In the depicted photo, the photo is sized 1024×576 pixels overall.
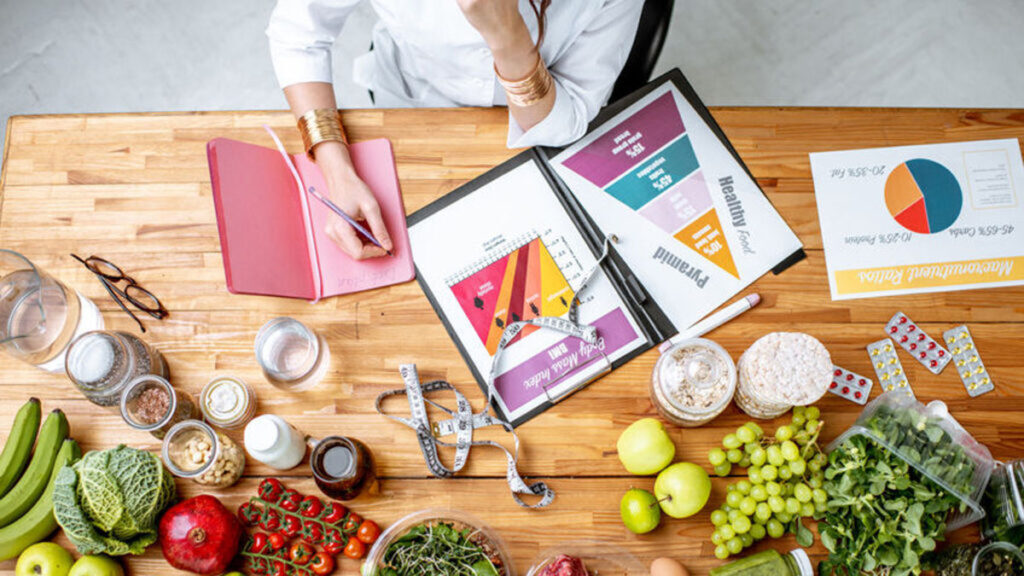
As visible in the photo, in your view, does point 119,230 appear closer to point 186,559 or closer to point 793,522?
point 186,559

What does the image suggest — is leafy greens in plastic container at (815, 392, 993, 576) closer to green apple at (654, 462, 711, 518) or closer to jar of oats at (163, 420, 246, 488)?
green apple at (654, 462, 711, 518)

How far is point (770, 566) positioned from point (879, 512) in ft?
0.71

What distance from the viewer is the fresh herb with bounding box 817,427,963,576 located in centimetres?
107

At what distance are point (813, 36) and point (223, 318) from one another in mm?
2526

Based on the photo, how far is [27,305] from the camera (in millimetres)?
1250

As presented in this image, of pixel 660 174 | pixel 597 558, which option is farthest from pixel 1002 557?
pixel 660 174

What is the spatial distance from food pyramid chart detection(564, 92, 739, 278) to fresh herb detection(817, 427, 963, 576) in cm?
43

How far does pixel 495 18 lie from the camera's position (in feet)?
3.59

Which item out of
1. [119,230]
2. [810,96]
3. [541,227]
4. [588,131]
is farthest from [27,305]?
[810,96]

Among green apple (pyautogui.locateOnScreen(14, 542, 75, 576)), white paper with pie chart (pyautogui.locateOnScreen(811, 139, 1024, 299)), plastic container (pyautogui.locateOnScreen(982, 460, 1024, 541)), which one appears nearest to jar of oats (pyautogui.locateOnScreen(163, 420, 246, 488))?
green apple (pyautogui.locateOnScreen(14, 542, 75, 576))

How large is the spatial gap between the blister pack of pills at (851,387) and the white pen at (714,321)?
0.73 feet

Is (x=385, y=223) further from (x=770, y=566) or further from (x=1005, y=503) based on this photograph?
(x=1005, y=503)

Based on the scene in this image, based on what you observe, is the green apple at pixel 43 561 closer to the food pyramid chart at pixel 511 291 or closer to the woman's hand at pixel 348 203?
the woman's hand at pixel 348 203

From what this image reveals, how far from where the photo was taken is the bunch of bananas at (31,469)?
46.0 inches
